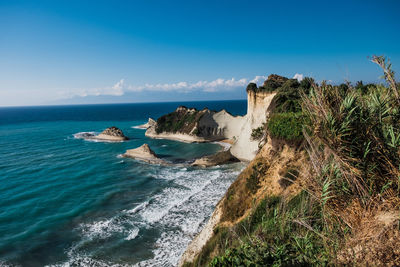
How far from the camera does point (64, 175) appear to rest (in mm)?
31812

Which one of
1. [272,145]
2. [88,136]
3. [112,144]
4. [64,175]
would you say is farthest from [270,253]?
[88,136]

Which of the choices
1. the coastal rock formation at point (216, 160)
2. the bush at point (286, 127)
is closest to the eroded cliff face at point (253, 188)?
the bush at point (286, 127)

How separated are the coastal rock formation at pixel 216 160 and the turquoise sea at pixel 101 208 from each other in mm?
1597

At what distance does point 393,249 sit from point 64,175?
3505 centimetres

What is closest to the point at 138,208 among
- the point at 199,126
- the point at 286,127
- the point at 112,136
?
the point at 286,127

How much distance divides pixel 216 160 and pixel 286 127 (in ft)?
74.6

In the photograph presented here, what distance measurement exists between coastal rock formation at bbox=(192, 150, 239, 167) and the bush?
2083 centimetres

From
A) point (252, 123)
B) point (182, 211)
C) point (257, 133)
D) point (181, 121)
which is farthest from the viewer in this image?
point (181, 121)

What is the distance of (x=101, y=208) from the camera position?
73.2 ft

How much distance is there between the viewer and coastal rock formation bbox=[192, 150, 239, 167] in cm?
3631

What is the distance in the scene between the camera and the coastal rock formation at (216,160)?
3631cm

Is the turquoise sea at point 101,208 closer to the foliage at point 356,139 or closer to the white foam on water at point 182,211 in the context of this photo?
the white foam on water at point 182,211

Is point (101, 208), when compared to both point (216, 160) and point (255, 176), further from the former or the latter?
point (216, 160)

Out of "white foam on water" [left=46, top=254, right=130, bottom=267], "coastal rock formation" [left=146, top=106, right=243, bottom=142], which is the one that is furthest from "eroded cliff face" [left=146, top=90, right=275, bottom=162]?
"white foam on water" [left=46, top=254, right=130, bottom=267]
